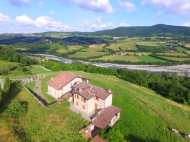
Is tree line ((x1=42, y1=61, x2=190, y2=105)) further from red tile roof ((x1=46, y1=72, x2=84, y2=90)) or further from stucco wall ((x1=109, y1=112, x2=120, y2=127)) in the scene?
red tile roof ((x1=46, y1=72, x2=84, y2=90))

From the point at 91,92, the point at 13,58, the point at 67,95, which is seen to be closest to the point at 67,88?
the point at 67,95

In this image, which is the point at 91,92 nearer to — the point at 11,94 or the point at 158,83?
the point at 11,94

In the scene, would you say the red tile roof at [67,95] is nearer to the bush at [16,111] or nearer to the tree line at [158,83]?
the bush at [16,111]

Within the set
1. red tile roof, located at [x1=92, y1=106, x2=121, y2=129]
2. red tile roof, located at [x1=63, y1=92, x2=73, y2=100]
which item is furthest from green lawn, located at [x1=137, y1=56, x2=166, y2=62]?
red tile roof, located at [x1=92, y1=106, x2=121, y2=129]

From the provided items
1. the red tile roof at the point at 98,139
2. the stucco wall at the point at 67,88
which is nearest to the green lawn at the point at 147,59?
the stucco wall at the point at 67,88

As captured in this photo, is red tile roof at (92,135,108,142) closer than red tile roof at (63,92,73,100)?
Yes

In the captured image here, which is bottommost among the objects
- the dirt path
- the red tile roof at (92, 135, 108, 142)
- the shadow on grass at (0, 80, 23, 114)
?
the red tile roof at (92, 135, 108, 142)
